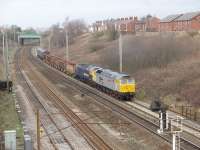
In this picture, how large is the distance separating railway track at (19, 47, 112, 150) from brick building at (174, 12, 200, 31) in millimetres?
40697

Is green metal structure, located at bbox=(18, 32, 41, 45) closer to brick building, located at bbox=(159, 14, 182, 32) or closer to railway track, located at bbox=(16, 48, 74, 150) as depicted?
brick building, located at bbox=(159, 14, 182, 32)

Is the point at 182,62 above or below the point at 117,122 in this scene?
above

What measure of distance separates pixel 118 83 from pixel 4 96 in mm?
13023

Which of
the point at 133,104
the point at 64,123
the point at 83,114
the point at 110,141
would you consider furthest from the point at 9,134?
the point at 133,104

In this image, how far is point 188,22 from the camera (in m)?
87.2

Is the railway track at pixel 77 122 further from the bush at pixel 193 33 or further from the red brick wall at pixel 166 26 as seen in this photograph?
the red brick wall at pixel 166 26

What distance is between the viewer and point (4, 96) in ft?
155

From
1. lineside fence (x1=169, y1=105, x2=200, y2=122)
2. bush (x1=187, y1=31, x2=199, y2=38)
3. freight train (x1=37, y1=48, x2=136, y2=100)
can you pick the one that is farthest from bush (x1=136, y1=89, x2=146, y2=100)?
bush (x1=187, y1=31, x2=199, y2=38)

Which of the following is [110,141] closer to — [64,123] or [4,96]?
[64,123]

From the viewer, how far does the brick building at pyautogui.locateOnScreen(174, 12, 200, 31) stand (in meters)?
85.5

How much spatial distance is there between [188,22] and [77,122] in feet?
195

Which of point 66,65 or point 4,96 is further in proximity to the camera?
point 66,65

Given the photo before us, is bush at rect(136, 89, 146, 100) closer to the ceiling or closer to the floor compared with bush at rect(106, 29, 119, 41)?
closer to the floor

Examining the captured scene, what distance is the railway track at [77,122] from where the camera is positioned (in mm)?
26312
